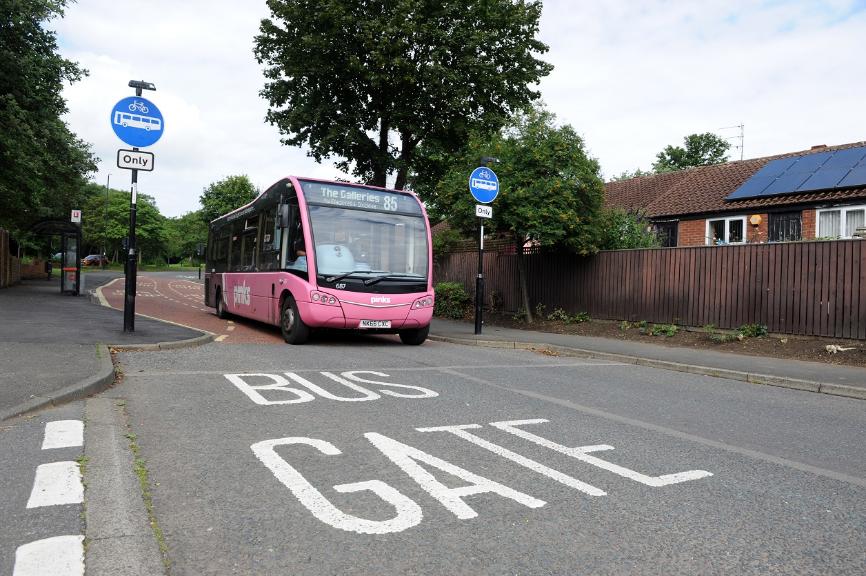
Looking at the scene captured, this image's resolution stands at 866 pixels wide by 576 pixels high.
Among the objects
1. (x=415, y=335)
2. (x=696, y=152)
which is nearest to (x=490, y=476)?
(x=415, y=335)

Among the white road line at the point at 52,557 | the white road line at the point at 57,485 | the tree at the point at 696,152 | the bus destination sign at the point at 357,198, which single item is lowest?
the white road line at the point at 52,557

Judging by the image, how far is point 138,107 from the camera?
10609 mm

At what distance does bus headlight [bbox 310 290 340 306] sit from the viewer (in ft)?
36.0

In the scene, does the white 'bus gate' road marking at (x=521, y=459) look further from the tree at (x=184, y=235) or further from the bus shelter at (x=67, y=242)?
the tree at (x=184, y=235)

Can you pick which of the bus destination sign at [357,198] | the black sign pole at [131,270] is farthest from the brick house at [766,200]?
the black sign pole at [131,270]

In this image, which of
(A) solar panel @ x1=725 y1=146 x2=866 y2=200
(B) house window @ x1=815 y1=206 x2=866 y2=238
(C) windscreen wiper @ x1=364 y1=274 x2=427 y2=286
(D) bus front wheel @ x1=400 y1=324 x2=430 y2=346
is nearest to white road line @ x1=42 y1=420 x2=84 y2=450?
(C) windscreen wiper @ x1=364 y1=274 x2=427 y2=286

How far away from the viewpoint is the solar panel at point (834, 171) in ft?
60.8

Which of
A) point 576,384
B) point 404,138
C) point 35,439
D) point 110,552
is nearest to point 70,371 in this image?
point 35,439

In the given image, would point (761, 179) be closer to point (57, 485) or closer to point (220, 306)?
point (220, 306)

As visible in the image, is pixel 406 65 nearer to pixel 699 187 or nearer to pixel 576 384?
pixel 699 187

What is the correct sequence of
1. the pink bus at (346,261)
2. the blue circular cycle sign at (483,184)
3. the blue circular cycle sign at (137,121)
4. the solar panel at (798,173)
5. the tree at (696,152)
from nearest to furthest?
the blue circular cycle sign at (137,121) < the pink bus at (346,261) < the blue circular cycle sign at (483,184) < the solar panel at (798,173) < the tree at (696,152)

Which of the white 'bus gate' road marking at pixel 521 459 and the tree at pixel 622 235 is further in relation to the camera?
the tree at pixel 622 235

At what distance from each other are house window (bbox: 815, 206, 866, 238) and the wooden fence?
5493 millimetres

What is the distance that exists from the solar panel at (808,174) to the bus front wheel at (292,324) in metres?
15.5
